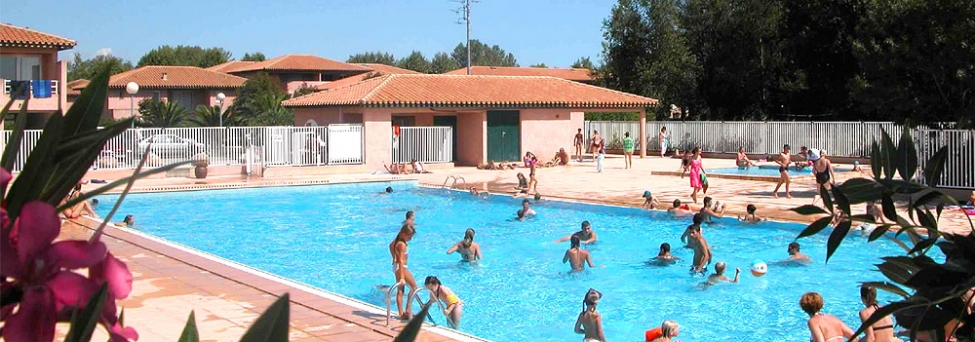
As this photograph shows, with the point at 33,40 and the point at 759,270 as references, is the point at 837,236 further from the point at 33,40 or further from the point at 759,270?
the point at 33,40

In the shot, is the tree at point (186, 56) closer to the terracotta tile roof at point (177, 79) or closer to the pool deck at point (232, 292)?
the terracotta tile roof at point (177, 79)

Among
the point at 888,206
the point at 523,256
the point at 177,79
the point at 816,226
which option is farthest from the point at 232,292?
the point at 177,79

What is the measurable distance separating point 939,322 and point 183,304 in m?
9.63

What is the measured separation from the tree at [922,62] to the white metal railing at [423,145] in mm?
14639

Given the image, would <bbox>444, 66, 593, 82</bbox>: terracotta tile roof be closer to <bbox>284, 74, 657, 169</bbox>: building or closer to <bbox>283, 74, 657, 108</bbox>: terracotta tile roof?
<bbox>283, 74, 657, 108</bbox>: terracotta tile roof

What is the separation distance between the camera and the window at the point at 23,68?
122 ft

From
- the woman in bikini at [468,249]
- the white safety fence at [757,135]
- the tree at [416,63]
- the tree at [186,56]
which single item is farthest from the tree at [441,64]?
the woman in bikini at [468,249]

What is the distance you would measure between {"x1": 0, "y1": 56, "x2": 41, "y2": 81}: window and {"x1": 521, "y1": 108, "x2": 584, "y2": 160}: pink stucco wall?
17.4m

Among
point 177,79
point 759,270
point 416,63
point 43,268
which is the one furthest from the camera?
point 416,63

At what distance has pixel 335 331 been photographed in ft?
31.2

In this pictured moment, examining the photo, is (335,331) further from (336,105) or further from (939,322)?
(336,105)

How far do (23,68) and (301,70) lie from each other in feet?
131

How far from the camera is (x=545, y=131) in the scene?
3738cm

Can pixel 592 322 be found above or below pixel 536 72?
below
